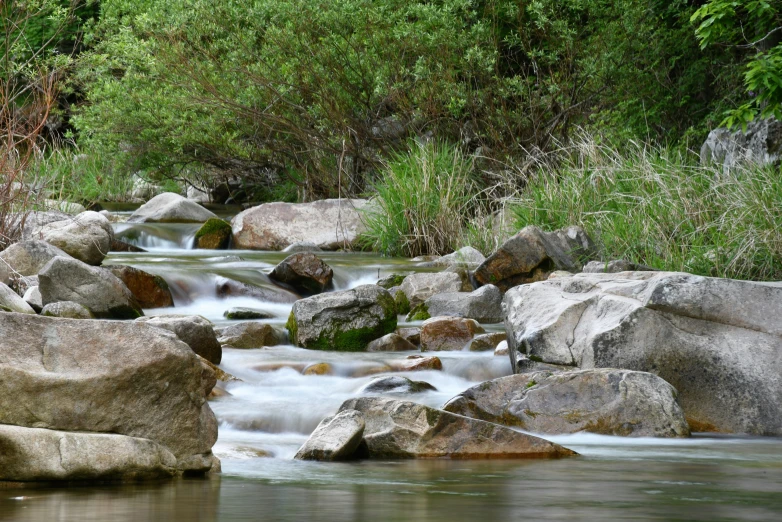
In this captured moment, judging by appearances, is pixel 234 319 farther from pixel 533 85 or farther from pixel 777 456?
pixel 533 85

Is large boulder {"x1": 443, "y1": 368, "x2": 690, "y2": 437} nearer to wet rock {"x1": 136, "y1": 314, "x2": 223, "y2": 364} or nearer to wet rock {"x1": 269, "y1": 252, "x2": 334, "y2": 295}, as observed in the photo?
wet rock {"x1": 136, "y1": 314, "x2": 223, "y2": 364}

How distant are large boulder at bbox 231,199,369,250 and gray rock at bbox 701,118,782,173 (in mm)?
5124

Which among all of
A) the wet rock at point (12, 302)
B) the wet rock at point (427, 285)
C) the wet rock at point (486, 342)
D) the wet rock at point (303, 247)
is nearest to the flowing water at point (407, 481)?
the wet rock at point (486, 342)

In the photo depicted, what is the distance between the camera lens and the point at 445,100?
1622 cm

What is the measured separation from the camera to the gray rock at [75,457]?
4.27 meters

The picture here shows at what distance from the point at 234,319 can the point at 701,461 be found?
6028mm

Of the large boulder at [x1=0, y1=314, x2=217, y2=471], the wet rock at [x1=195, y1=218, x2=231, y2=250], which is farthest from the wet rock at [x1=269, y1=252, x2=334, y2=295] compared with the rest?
the large boulder at [x1=0, y1=314, x2=217, y2=471]

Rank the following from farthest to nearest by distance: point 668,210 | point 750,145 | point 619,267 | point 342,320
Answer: point 750,145
point 668,210
point 619,267
point 342,320

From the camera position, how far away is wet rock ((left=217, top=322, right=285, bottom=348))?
8.92m

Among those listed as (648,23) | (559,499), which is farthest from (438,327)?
(648,23)

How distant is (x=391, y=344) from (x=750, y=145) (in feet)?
20.3

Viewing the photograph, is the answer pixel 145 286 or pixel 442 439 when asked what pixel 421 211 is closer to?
pixel 145 286

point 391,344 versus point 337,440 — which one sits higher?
point 391,344

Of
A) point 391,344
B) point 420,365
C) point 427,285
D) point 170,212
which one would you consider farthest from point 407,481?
point 170,212
